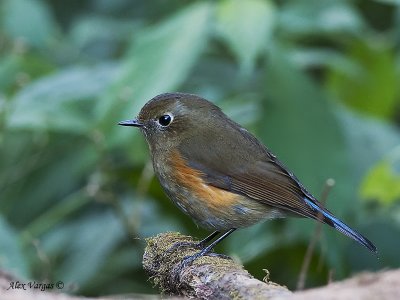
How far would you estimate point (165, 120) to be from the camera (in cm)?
515

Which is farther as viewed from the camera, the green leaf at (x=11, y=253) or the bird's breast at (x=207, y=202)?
the green leaf at (x=11, y=253)

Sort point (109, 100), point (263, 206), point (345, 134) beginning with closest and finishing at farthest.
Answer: point (263, 206) < point (109, 100) < point (345, 134)

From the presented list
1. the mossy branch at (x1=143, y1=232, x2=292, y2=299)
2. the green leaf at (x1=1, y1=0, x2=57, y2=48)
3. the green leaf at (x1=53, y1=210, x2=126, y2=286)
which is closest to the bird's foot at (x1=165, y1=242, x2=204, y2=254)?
the mossy branch at (x1=143, y1=232, x2=292, y2=299)

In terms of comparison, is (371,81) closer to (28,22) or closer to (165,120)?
(28,22)

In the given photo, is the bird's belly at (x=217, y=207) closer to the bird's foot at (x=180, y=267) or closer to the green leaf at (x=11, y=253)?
the bird's foot at (x=180, y=267)

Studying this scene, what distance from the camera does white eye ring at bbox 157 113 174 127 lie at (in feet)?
16.9

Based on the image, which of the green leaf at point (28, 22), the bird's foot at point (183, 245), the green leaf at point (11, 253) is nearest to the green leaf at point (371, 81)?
the green leaf at point (28, 22)

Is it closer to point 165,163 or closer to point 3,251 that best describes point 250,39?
point 165,163

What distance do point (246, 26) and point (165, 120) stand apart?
88 cm

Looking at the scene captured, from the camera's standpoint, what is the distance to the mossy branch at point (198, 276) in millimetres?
3407

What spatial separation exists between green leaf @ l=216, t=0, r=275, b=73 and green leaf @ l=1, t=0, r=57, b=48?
6.01 ft

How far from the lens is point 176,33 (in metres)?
5.88

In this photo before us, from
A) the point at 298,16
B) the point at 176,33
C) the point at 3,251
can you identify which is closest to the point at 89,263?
the point at 3,251

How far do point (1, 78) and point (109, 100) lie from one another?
101cm
